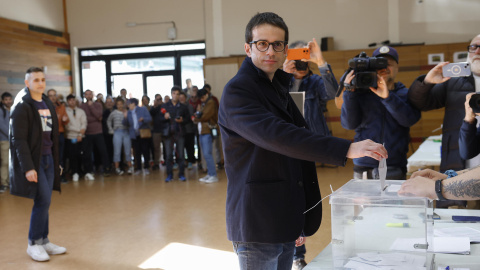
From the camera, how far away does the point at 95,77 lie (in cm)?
1382

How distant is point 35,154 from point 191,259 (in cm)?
165

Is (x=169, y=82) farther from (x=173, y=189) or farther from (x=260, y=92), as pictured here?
(x=260, y=92)

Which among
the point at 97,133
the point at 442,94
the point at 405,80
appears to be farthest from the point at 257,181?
the point at 405,80

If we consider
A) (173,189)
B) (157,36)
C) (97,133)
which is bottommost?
(173,189)

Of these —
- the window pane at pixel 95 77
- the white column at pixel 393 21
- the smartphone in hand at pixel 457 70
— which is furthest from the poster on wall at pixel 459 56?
the smartphone in hand at pixel 457 70

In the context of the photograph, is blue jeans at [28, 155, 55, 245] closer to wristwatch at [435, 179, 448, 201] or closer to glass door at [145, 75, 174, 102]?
wristwatch at [435, 179, 448, 201]

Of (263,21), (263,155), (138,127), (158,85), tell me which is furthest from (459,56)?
(263,155)

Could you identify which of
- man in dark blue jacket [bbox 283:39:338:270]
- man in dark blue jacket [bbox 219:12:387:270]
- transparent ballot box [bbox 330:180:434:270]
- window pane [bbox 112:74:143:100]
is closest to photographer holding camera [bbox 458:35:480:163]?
man in dark blue jacket [bbox 283:39:338:270]

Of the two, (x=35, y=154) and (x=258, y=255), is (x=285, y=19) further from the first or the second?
(x=258, y=255)

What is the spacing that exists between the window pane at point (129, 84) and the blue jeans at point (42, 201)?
9045mm

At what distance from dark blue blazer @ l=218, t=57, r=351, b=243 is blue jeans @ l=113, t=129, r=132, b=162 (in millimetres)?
9611

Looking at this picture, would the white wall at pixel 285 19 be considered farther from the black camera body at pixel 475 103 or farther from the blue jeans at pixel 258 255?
the blue jeans at pixel 258 255

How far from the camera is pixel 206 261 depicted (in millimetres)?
4512

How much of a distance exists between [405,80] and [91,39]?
26.0 feet
